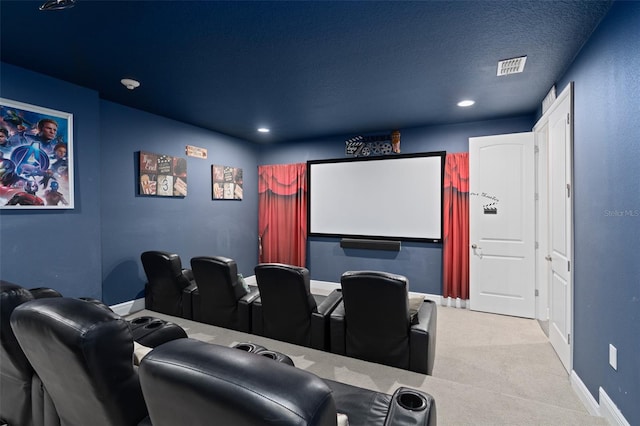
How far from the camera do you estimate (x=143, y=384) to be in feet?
2.66

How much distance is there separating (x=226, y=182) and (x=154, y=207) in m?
1.46

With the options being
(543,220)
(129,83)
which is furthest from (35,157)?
(543,220)

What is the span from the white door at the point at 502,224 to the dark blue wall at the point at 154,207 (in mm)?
4102

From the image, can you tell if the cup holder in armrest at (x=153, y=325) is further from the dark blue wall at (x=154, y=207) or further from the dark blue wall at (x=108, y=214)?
the dark blue wall at (x=154, y=207)

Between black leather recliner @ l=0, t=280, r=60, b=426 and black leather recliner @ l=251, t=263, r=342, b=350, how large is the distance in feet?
5.32

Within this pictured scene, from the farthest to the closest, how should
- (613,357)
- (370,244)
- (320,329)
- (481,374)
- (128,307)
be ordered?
(370,244)
(128,307)
(320,329)
(481,374)
(613,357)

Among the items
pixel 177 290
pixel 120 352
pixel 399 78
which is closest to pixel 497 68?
pixel 399 78

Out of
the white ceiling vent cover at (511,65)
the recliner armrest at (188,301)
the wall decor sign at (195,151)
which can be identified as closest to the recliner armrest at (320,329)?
the recliner armrest at (188,301)

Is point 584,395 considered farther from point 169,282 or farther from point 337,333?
point 169,282

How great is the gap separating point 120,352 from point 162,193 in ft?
12.4

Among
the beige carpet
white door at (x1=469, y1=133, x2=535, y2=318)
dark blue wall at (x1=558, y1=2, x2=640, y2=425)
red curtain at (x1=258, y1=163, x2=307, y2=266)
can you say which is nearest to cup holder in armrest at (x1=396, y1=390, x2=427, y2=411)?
the beige carpet

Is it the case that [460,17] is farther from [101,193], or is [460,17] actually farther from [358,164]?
[101,193]

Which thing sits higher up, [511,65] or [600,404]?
[511,65]

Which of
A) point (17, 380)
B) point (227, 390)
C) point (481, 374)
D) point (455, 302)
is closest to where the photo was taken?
point (227, 390)
